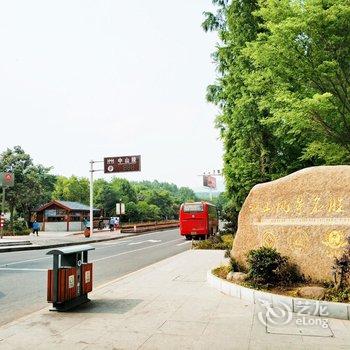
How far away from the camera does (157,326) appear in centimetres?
627

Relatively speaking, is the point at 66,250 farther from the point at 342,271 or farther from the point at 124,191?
the point at 124,191

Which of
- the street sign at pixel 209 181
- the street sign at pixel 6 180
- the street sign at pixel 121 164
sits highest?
the street sign at pixel 209 181

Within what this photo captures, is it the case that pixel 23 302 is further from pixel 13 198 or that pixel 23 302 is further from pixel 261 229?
pixel 13 198

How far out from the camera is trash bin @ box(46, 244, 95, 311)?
7293 millimetres

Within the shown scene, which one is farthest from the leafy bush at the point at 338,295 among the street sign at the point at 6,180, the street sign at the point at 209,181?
the street sign at the point at 209,181

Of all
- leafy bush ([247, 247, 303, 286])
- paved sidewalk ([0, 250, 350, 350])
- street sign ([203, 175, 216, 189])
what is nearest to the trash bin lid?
paved sidewalk ([0, 250, 350, 350])

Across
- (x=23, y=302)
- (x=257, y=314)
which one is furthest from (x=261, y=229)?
(x=23, y=302)

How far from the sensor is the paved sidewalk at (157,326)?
543 cm

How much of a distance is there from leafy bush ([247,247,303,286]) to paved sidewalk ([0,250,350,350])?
0.79 m

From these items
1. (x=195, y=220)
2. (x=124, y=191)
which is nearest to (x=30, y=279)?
(x=195, y=220)

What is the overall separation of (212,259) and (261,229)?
651cm

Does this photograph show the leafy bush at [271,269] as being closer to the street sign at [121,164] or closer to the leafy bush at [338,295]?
the leafy bush at [338,295]

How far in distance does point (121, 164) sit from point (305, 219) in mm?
27587

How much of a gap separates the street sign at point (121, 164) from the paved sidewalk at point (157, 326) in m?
26.4
